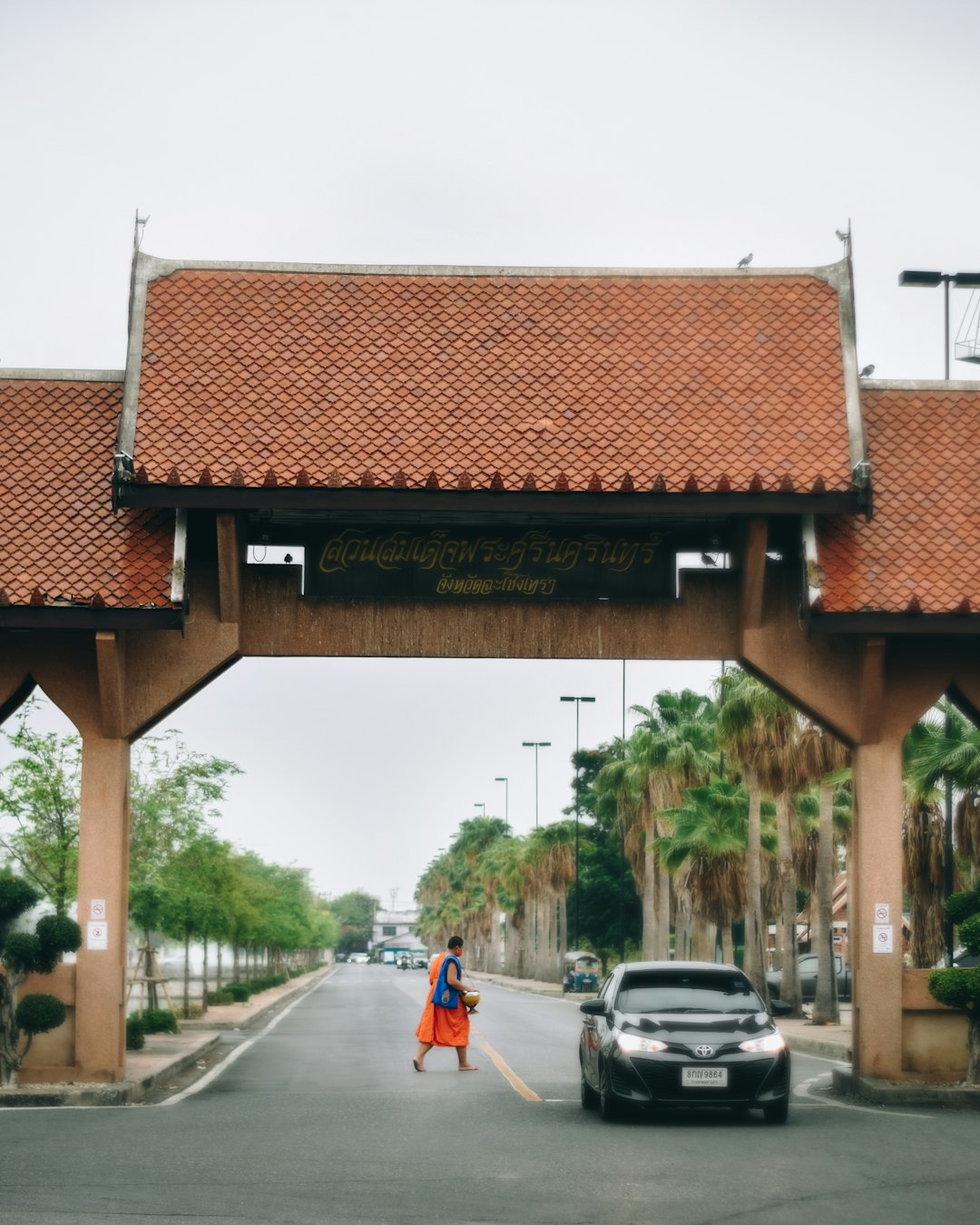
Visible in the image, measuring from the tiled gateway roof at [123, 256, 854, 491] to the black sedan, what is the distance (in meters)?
6.00

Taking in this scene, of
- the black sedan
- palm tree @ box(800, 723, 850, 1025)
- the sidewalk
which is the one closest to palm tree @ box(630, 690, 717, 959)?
palm tree @ box(800, 723, 850, 1025)

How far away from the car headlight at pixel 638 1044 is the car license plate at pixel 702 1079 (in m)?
0.32

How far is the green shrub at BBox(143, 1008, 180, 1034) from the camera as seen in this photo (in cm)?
3253

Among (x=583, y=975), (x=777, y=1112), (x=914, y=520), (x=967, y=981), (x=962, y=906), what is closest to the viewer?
(x=777, y=1112)

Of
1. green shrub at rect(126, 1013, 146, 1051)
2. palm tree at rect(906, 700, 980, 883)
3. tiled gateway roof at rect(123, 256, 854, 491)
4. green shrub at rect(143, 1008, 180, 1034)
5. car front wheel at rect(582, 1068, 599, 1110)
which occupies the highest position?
tiled gateway roof at rect(123, 256, 854, 491)

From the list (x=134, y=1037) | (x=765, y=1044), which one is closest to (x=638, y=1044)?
(x=765, y=1044)

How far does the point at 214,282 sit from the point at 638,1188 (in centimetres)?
1407

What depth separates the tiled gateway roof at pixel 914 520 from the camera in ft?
66.5

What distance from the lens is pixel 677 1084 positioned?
1580 centimetres

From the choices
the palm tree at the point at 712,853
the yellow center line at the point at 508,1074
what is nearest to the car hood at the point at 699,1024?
the yellow center line at the point at 508,1074

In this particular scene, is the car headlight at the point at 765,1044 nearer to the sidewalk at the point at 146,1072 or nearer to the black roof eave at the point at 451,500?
the black roof eave at the point at 451,500

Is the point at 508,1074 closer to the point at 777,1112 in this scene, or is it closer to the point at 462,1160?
the point at 777,1112

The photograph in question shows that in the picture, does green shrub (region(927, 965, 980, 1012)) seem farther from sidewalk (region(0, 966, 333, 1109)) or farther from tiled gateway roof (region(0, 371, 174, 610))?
tiled gateway roof (region(0, 371, 174, 610))

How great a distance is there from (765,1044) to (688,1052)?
77 cm
